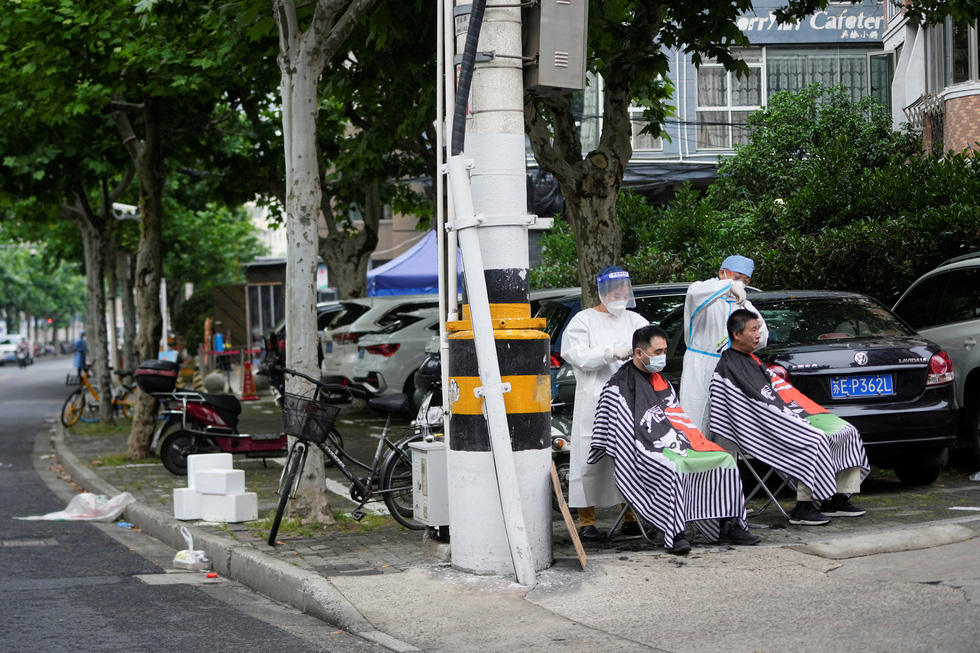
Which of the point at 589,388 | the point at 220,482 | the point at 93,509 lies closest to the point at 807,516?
the point at 589,388

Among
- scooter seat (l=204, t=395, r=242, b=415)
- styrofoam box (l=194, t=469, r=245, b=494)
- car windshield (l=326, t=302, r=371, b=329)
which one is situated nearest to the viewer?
styrofoam box (l=194, t=469, r=245, b=494)

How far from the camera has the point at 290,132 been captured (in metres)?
8.51

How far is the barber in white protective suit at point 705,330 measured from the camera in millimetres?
7758

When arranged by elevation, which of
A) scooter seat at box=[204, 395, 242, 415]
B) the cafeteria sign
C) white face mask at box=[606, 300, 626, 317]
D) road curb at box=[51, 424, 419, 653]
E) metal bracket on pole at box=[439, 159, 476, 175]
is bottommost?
road curb at box=[51, 424, 419, 653]

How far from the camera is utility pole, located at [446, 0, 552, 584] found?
249 inches

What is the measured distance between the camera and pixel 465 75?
6141 millimetres

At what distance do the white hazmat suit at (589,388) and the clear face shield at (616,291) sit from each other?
0.07 metres

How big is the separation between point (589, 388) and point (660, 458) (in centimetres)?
76

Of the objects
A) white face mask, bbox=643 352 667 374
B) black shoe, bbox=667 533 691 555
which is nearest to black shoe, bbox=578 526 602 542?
black shoe, bbox=667 533 691 555

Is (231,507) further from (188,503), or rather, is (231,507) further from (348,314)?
(348,314)

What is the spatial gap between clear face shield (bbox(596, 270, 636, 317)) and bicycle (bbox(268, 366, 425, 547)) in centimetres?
198

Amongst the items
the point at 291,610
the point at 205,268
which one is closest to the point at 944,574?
the point at 291,610

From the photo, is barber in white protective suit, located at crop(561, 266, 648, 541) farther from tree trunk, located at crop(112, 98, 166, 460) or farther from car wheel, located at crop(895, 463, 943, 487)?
tree trunk, located at crop(112, 98, 166, 460)

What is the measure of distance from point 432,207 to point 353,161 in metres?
5.44
